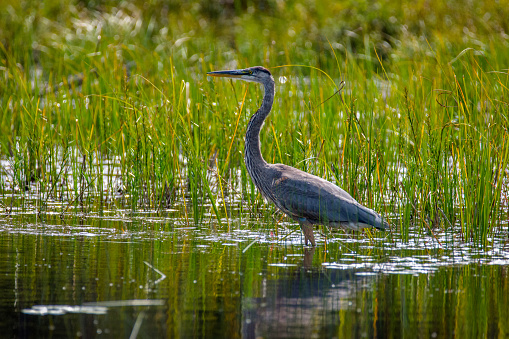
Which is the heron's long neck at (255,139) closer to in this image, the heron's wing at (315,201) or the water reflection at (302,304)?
the heron's wing at (315,201)

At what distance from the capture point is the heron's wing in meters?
6.32

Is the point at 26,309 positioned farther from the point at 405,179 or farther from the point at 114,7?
the point at 114,7

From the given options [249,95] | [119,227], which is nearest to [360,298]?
[119,227]

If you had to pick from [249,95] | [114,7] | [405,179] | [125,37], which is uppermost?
[114,7]

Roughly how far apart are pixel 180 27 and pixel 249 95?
9.14 metres

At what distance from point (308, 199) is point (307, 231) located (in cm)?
28

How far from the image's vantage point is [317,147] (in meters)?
8.20

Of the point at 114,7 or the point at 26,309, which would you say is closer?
the point at 26,309

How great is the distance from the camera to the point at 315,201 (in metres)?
6.48

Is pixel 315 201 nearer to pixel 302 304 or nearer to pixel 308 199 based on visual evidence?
pixel 308 199

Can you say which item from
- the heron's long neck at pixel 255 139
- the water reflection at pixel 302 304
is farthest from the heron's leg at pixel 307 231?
the water reflection at pixel 302 304

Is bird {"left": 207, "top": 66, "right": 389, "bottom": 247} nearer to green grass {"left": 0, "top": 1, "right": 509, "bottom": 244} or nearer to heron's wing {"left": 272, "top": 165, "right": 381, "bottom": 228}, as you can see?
heron's wing {"left": 272, "top": 165, "right": 381, "bottom": 228}

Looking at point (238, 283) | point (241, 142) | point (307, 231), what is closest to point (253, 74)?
point (241, 142)

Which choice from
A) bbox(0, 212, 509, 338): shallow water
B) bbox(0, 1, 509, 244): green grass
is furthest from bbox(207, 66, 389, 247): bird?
bbox(0, 1, 509, 244): green grass
